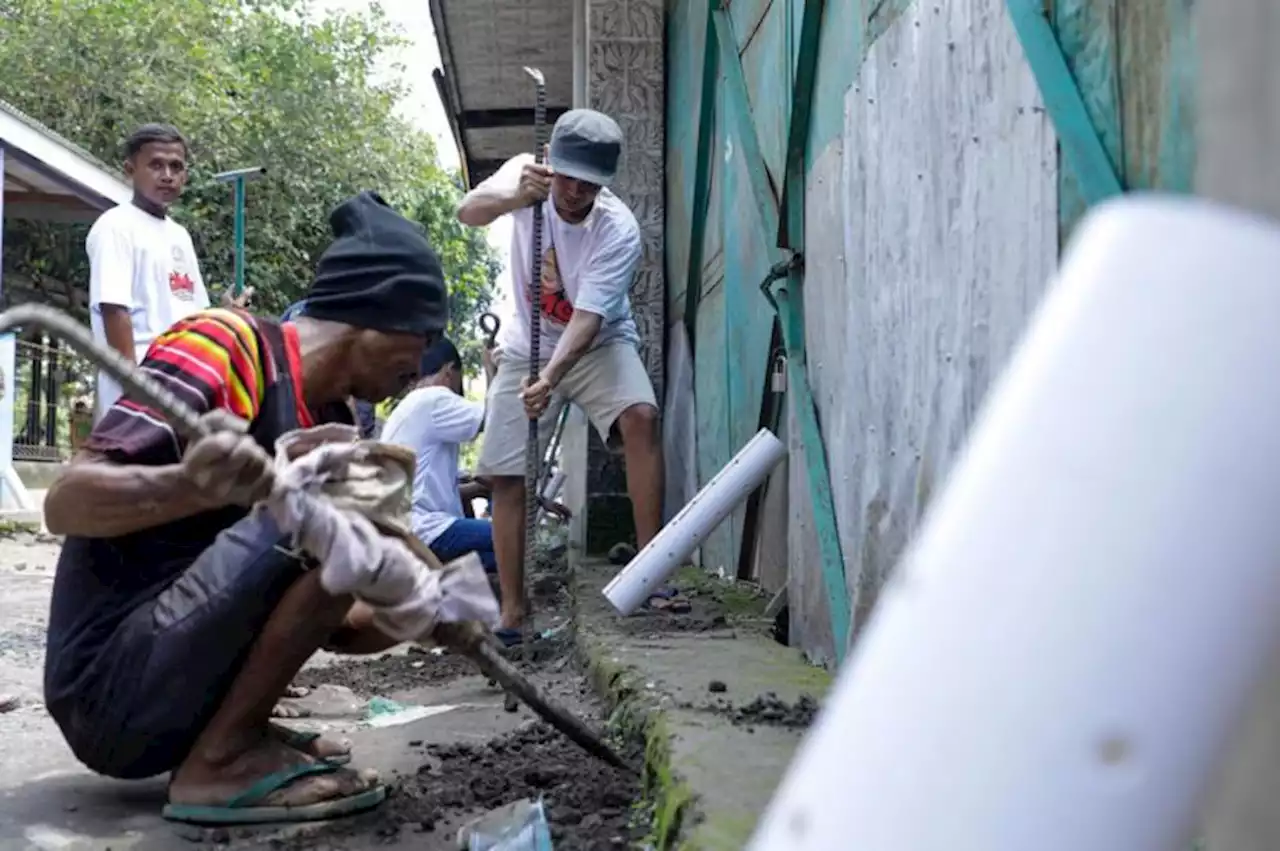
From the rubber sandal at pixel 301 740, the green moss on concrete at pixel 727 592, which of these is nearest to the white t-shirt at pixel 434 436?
the green moss on concrete at pixel 727 592

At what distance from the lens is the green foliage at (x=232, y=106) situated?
16.9m

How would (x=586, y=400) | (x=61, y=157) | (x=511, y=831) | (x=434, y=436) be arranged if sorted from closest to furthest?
(x=511, y=831) → (x=586, y=400) → (x=434, y=436) → (x=61, y=157)

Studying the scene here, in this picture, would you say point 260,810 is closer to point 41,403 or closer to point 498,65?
point 498,65

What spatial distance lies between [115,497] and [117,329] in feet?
8.25

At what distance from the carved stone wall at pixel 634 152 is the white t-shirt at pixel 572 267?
1189 millimetres

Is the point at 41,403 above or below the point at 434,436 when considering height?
below

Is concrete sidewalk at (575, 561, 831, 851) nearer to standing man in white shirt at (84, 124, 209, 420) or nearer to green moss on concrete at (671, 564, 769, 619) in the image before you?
green moss on concrete at (671, 564, 769, 619)

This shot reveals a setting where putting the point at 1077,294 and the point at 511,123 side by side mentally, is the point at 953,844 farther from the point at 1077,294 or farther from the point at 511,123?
the point at 511,123

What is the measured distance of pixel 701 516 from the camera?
373cm

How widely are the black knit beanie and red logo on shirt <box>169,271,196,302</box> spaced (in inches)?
92.0

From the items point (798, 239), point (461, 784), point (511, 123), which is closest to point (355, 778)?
point (461, 784)

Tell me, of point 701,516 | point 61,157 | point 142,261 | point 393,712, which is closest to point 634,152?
point 142,261

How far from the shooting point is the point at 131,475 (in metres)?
2.22

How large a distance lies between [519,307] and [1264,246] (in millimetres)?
4404
